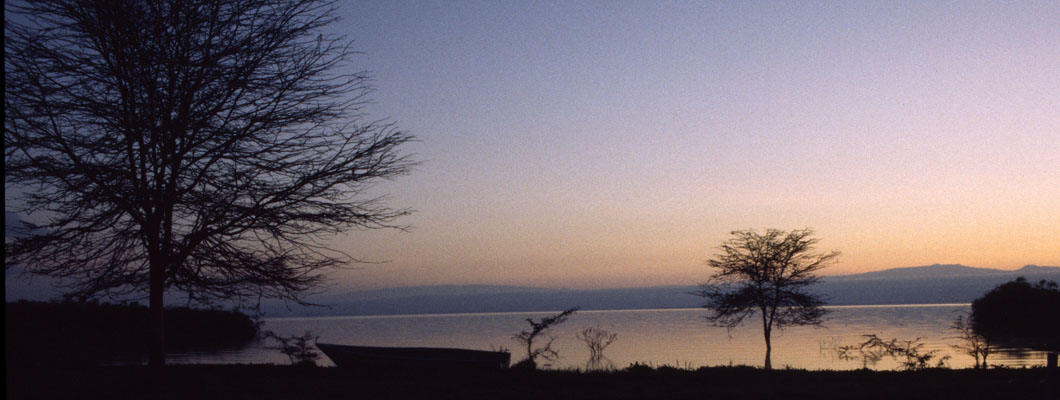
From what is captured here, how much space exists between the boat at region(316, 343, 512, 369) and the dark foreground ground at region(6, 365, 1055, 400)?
60cm

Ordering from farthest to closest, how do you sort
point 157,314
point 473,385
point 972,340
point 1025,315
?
1. point 1025,315
2. point 972,340
3. point 473,385
4. point 157,314

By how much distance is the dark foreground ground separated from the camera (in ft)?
32.9

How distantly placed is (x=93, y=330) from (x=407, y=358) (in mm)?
25007

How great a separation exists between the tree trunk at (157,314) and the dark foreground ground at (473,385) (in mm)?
278

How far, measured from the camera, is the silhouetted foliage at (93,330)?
23.6m

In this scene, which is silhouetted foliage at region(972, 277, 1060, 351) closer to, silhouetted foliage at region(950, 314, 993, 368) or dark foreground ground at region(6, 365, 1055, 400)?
silhouetted foliage at region(950, 314, 993, 368)

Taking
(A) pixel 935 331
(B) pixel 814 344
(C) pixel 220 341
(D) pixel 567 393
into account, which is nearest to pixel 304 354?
(D) pixel 567 393

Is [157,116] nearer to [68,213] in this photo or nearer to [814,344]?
[68,213]

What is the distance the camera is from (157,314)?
37.1ft

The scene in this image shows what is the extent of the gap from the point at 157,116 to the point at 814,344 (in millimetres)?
38539

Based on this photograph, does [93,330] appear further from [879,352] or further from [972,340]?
[972,340]

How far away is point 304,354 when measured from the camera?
2616 cm

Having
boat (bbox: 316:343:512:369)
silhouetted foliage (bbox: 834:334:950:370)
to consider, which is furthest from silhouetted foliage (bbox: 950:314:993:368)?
boat (bbox: 316:343:512:369)

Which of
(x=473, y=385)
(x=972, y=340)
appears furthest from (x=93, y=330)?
(x=972, y=340)
